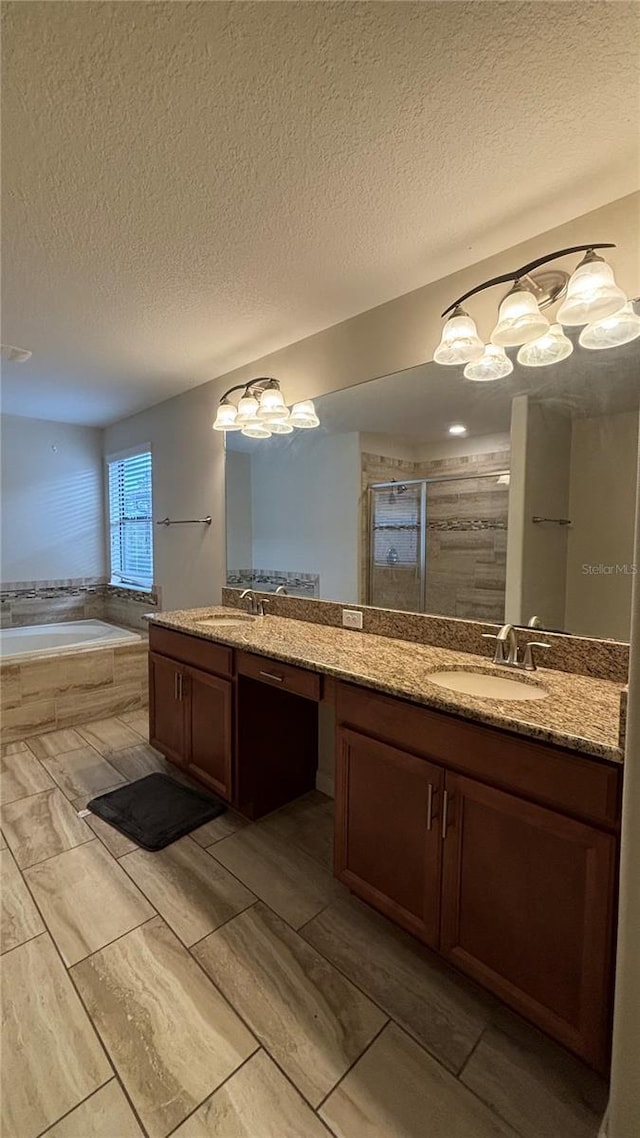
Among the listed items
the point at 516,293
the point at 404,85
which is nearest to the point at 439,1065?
the point at 516,293

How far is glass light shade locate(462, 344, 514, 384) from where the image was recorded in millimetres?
1602

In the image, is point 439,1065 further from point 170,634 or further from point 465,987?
point 170,634

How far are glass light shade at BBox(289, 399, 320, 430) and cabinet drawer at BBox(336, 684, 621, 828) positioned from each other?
145cm

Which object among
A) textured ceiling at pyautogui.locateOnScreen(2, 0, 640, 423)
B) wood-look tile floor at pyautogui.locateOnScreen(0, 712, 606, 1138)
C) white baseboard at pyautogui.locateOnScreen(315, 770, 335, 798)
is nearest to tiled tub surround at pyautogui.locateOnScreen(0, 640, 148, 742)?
wood-look tile floor at pyautogui.locateOnScreen(0, 712, 606, 1138)

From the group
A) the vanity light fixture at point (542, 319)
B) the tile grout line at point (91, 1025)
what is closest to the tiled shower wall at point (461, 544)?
the vanity light fixture at point (542, 319)

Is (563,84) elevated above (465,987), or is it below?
above

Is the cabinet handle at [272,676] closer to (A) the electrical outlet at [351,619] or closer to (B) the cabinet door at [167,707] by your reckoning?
(A) the electrical outlet at [351,619]

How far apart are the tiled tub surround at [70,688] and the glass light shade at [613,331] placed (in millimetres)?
3145

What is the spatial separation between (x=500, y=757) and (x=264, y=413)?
1.92 meters

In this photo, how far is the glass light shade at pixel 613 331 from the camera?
1355 mm

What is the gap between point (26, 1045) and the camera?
44.2 inches

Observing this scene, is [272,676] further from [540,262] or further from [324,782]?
[540,262]

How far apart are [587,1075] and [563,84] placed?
92.0 inches

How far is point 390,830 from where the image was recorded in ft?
4.52
